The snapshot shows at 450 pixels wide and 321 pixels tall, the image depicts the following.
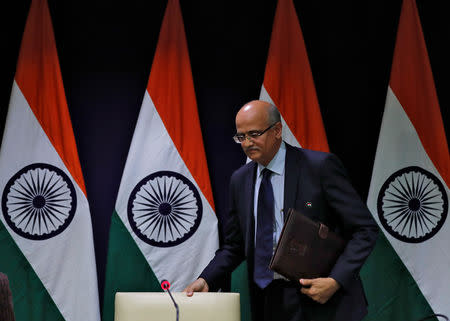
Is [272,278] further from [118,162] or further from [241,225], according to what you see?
[118,162]

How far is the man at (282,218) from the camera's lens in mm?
1979

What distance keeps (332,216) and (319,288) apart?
332 mm

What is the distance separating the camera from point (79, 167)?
3.08 metres

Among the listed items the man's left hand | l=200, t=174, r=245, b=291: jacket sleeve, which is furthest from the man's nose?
the man's left hand

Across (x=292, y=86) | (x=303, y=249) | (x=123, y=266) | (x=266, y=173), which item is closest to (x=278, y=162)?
(x=266, y=173)

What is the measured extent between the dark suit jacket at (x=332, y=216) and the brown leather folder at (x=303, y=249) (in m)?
0.06

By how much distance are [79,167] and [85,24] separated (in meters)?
0.96

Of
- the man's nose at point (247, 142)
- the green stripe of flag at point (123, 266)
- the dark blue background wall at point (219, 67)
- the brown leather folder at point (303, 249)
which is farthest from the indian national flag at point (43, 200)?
the brown leather folder at point (303, 249)

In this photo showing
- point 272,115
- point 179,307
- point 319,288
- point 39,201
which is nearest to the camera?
point 179,307

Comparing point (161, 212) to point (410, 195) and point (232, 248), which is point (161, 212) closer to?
point (232, 248)

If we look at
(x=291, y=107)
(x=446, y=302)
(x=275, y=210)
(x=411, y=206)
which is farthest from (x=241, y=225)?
(x=446, y=302)

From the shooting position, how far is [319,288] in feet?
6.19

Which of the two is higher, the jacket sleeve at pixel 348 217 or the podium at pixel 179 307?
the jacket sleeve at pixel 348 217

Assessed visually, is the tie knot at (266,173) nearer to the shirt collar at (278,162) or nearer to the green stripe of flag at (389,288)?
the shirt collar at (278,162)
